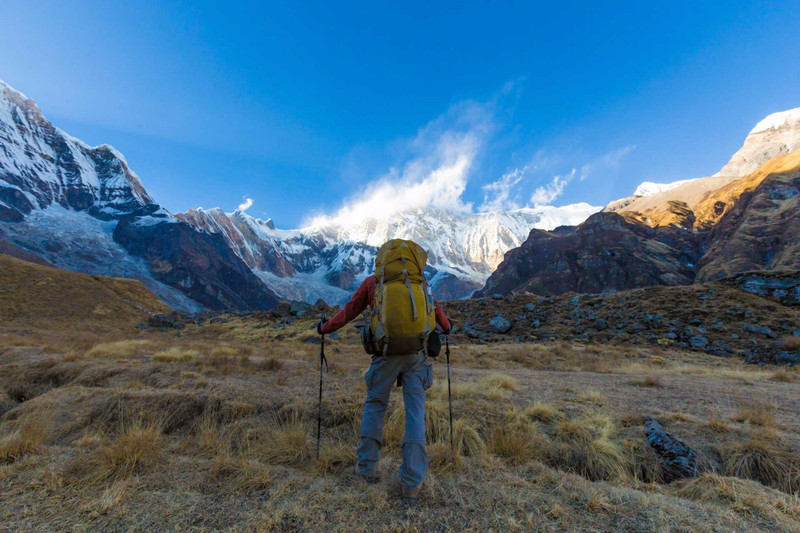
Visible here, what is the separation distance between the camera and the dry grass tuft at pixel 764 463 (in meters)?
3.02

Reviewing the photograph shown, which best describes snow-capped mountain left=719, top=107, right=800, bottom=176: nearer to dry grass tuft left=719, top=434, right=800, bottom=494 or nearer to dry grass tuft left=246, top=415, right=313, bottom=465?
dry grass tuft left=719, top=434, right=800, bottom=494

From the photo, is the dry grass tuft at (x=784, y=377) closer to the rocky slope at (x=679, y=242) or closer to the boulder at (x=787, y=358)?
the boulder at (x=787, y=358)

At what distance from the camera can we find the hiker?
278cm

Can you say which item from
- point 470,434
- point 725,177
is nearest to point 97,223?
point 470,434

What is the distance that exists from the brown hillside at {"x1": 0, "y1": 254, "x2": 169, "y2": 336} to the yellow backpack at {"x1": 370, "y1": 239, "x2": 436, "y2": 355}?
114ft

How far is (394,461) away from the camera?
127 inches

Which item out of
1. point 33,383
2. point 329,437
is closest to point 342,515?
point 329,437

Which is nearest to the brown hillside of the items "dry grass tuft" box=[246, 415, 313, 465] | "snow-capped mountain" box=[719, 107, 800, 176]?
"dry grass tuft" box=[246, 415, 313, 465]

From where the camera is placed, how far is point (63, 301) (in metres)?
32.8

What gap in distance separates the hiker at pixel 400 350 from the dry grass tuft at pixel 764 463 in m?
3.31

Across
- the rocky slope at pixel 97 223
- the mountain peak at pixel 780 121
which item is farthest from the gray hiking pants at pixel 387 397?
the mountain peak at pixel 780 121

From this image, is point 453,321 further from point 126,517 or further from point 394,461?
point 126,517

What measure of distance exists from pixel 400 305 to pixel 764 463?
4098 millimetres

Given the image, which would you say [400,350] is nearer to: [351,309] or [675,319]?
[351,309]
